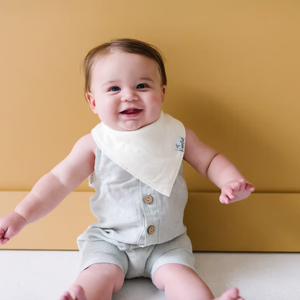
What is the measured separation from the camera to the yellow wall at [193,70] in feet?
3.66

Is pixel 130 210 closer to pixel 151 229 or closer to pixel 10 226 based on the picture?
pixel 151 229

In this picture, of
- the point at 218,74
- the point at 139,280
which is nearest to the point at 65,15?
the point at 218,74

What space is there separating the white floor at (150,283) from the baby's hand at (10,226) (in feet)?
0.42

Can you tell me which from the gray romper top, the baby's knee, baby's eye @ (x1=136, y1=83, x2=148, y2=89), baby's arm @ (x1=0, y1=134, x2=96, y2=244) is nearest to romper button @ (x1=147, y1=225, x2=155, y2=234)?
the gray romper top

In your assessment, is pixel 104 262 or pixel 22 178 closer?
pixel 104 262

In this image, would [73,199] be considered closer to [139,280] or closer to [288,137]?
[139,280]

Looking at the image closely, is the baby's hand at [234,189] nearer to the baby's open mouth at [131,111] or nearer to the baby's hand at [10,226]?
the baby's open mouth at [131,111]

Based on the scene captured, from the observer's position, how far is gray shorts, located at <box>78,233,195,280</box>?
921 millimetres

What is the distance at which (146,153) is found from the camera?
0.95m

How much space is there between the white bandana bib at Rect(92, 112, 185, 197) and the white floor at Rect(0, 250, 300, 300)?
25 cm

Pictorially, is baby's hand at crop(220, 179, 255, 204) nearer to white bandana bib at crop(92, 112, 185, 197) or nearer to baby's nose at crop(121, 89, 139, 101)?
white bandana bib at crop(92, 112, 185, 197)

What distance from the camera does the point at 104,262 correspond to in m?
0.90

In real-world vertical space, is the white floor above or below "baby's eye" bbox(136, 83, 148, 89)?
below

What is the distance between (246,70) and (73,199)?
654 mm
